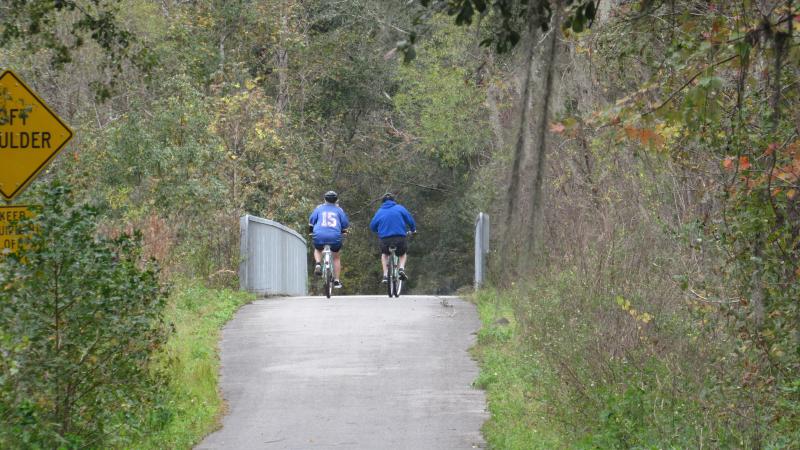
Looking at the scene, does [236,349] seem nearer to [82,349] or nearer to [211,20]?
[82,349]

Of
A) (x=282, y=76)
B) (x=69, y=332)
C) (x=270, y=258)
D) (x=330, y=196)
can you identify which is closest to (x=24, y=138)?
(x=69, y=332)

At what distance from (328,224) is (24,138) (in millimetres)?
10942

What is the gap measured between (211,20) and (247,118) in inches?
236

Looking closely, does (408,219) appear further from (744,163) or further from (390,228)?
(744,163)

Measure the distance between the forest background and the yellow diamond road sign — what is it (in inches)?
21.5

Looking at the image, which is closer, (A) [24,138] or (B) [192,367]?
(A) [24,138]

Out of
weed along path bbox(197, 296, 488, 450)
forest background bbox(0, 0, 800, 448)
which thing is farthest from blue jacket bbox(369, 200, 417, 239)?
weed along path bbox(197, 296, 488, 450)

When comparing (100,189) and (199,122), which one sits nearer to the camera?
(100,189)

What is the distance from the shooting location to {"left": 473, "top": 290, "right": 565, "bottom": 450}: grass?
970 centimetres

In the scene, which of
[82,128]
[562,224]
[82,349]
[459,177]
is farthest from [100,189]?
[459,177]

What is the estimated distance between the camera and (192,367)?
1280 cm

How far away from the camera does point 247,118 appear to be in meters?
31.0

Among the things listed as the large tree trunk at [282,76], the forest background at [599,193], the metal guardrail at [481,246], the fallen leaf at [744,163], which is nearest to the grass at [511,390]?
the forest background at [599,193]

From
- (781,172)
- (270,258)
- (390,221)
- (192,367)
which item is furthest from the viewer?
(270,258)
